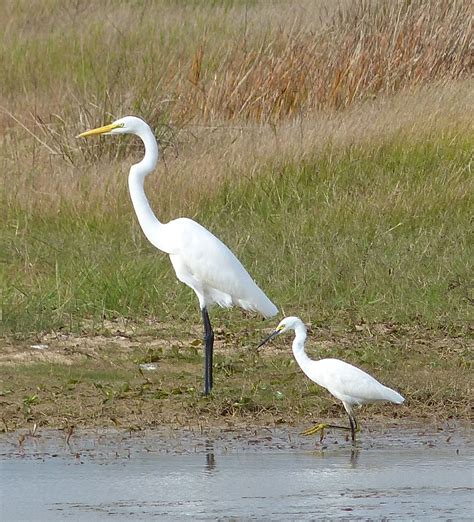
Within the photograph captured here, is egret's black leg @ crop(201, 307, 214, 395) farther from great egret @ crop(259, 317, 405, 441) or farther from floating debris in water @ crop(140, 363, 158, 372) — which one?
great egret @ crop(259, 317, 405, 441)

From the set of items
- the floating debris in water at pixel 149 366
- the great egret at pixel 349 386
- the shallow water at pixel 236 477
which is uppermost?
the floating debris in water at pixel 149 366

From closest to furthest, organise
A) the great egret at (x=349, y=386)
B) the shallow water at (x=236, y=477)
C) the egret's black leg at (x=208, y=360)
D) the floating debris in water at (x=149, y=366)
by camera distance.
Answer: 1. the shallow water at (x=236, y=477)
2. the great egret at (x=349, y=386)
3. the egret's black leg at (x=208, y=360)
4. the floating debris in water at (x=149, y=366)

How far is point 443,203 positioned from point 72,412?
14.2 ft

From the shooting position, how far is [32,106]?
13.2 meters

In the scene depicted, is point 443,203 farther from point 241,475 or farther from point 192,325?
point 241,475

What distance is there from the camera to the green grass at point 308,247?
325 inches

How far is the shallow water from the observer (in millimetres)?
4785

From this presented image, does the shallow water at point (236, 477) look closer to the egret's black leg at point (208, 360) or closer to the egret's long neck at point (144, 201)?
the egret's black leg at point (208, 360)

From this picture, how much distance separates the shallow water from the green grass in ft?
6.73

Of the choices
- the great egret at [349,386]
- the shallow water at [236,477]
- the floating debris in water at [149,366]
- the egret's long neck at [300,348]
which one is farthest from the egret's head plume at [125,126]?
the shallow water at [236,477]

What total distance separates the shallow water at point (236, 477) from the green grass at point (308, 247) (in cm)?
205

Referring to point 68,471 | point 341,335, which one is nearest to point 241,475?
point 68,471

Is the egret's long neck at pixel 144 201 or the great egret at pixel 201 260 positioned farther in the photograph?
the egret's long neck at pixel 144 201

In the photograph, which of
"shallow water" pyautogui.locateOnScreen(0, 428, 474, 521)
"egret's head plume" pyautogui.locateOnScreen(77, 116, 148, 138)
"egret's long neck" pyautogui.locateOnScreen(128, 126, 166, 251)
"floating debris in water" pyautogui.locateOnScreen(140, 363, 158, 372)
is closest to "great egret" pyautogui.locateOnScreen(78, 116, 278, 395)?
"egret's long neck" pyautogui.locateOnScreen(128, 126, 166, 251)
